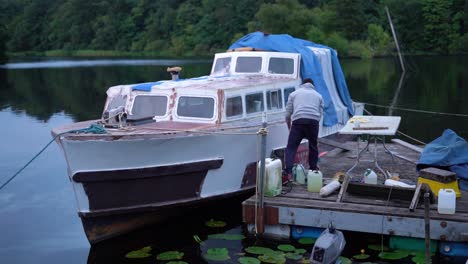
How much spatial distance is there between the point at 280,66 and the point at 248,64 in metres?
0.80

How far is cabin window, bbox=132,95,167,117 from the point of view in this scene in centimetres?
1206

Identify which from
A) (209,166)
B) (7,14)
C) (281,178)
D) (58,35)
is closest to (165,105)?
(209,166)

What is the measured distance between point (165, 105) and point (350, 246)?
4.61 meters

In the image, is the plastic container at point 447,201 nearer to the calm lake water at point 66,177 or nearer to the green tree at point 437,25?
the calm lake water at point 66,177

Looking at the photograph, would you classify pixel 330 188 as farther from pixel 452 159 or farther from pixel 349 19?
pixel 349 19

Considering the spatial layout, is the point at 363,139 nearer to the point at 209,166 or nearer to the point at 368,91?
the point at 209,166

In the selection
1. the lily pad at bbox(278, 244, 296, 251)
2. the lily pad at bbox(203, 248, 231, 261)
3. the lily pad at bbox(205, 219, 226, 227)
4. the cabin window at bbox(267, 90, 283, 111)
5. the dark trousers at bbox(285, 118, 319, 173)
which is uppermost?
the cabin window at bbox(267, 90, 283, 111)

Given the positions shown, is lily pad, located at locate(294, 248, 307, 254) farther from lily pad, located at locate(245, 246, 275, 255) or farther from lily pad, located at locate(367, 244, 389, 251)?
lily pad, located at locate(367, 244, 389, 251)

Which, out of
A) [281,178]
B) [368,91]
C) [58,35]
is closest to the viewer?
[281,178]

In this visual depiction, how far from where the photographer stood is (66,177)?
1631cm

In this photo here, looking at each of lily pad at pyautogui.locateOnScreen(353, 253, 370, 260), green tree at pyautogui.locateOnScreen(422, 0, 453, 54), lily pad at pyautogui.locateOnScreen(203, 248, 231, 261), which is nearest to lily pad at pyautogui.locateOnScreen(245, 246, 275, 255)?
lily pad at pyautogui.locateOnScreen(203, 248, 231, 261)

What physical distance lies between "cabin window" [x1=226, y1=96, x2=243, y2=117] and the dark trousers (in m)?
1.25

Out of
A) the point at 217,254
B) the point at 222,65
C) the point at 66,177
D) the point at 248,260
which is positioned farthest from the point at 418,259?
the point at 66,177

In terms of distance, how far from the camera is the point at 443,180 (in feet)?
33.3
